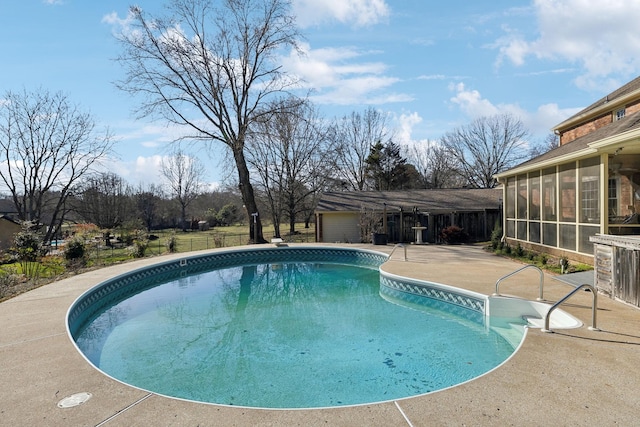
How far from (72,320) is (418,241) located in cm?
1569

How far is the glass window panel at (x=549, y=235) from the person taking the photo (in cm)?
1138

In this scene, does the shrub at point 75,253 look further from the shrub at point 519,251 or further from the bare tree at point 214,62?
the shrub at point 519,251

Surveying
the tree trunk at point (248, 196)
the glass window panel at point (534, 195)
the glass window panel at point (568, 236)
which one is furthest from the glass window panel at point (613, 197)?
the tree trunk at point (248, 196)

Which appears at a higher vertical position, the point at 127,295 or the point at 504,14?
the point at 504,14

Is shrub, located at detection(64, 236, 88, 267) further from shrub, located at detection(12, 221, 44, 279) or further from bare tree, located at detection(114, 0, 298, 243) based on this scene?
bare tree, located at detection(114, 0, 298, 243)

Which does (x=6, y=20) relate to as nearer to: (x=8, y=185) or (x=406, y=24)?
(x=406, y=24)

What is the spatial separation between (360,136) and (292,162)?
1033 centimetres

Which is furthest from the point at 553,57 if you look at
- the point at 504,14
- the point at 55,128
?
the point at 55,128

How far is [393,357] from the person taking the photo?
596 cm

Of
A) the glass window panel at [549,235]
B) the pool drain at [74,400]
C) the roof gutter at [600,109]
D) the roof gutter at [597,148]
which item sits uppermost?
the roof gutter at [600,109]

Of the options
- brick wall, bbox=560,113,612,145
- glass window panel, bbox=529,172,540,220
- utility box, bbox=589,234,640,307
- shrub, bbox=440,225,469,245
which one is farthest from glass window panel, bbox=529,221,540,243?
shrub, bbox=440,225,469,245

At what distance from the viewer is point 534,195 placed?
12820 mm

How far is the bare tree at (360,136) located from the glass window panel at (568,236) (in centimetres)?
2674

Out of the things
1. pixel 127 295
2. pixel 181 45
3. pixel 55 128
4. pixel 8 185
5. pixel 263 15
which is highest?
pixel 263 15
